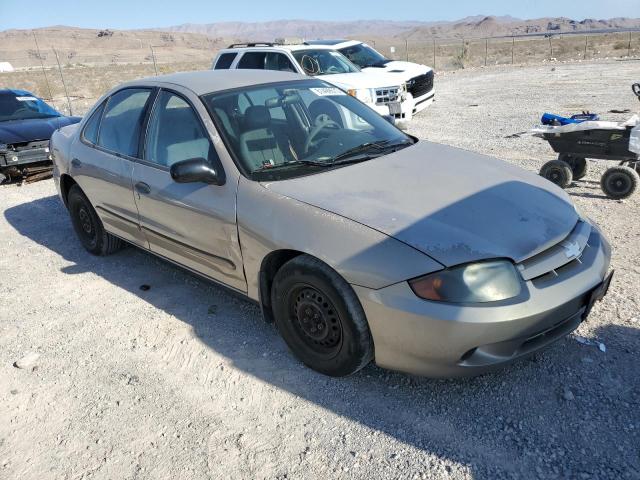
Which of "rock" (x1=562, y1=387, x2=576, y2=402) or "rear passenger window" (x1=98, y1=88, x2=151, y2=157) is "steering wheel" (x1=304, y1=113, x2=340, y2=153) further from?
"rock" (x1=562, y1=387, x2=576, y2=402)

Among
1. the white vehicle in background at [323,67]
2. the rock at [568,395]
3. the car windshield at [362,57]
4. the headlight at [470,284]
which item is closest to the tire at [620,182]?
the rock at [568,395]

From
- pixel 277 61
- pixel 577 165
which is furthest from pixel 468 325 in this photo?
pixel 277 61

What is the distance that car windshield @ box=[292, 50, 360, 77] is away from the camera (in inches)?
419

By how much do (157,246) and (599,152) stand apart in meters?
4.83

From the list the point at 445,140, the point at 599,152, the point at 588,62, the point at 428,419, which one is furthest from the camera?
the point at 588,62

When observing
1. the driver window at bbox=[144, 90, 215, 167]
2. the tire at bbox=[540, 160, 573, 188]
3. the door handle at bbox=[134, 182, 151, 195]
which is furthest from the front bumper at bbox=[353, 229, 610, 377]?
the tire at bbox=[540, 160, 573, 188]

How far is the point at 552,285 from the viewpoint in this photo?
2.70 meters

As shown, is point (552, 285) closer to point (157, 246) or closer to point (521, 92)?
point (157, 246)

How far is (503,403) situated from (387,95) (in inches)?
324

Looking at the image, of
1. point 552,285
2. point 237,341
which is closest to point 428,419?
point 552,285

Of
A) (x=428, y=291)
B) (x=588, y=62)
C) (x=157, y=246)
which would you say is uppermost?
(x=428, y=291)

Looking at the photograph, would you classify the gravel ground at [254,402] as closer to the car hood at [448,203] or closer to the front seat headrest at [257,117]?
the car hood at [448,203]

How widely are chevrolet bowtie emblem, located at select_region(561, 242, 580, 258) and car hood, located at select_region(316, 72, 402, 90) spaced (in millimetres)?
7575

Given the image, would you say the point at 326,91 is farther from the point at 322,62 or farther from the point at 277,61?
the point at 322,62
